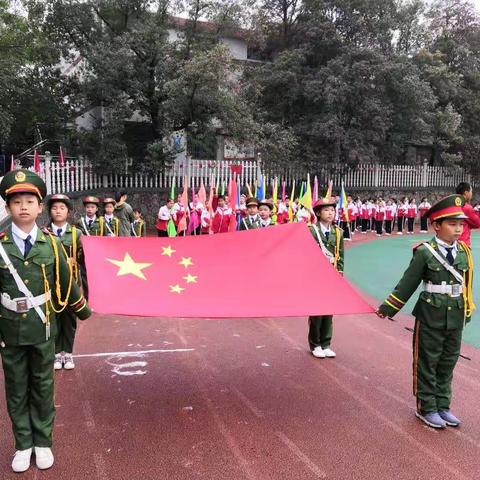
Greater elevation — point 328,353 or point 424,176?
point 424,176

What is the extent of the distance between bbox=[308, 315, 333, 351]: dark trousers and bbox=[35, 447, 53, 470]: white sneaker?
303 centimetres

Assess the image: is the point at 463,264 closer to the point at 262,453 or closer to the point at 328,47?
the point at 262,453

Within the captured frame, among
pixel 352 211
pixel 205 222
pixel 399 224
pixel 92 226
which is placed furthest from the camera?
pixel 399 224

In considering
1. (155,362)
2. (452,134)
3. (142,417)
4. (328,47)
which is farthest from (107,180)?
(452,134)

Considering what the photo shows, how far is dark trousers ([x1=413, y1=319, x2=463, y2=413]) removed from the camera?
3865 mm

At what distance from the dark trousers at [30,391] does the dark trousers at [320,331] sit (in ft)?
9.71

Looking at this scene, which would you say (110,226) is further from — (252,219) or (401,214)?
(401,214)

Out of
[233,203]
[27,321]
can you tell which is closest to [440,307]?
[27,321]

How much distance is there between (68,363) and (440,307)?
3.50 m

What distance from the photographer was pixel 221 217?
42.9 ft

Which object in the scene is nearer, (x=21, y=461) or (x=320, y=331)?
(x=21, y=461)

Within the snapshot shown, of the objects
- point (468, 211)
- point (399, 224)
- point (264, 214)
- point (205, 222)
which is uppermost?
point (468, 211)

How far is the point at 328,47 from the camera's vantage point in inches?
825

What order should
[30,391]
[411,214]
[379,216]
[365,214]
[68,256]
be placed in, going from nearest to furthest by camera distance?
1. [30,391]
2. [68,256]
3. [379,216]
4. [365,214]
5. [411,214]
